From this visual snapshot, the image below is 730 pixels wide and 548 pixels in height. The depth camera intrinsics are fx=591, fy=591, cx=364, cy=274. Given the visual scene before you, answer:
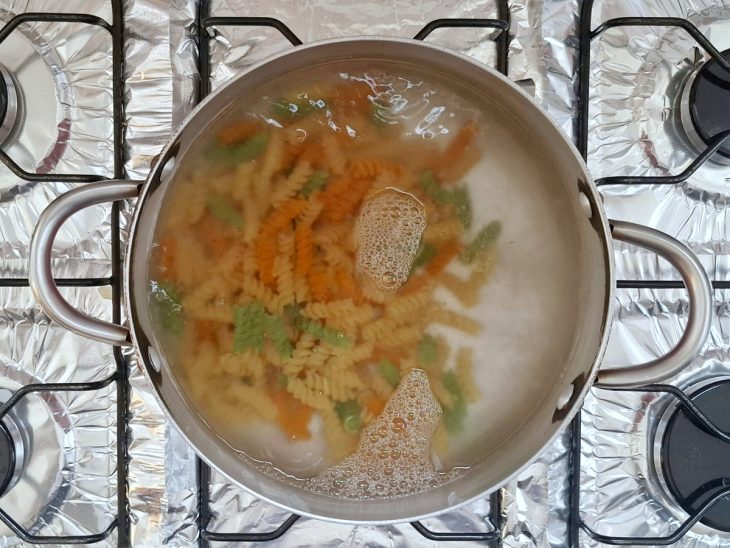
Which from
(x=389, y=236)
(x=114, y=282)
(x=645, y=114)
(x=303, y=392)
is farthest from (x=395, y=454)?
(x=645, y=114)

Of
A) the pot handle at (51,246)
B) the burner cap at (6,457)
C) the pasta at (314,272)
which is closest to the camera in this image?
the pot handle at (51,246)

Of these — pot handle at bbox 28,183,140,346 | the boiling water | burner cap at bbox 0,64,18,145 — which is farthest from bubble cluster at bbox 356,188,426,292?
burner cap at bbox 0,64,18,145

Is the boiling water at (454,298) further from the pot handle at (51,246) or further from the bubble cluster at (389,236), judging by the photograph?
the pot handle at (51,246)

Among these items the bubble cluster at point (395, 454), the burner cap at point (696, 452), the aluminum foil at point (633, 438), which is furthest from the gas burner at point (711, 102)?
the bubble cluster at point (395, 454)

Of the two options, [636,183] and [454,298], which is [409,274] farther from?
[636,183]

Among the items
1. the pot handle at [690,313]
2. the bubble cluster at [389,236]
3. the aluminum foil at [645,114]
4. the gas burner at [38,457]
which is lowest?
the gas burner at [38,457]

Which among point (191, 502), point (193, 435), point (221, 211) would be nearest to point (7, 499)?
point (191, 502)
